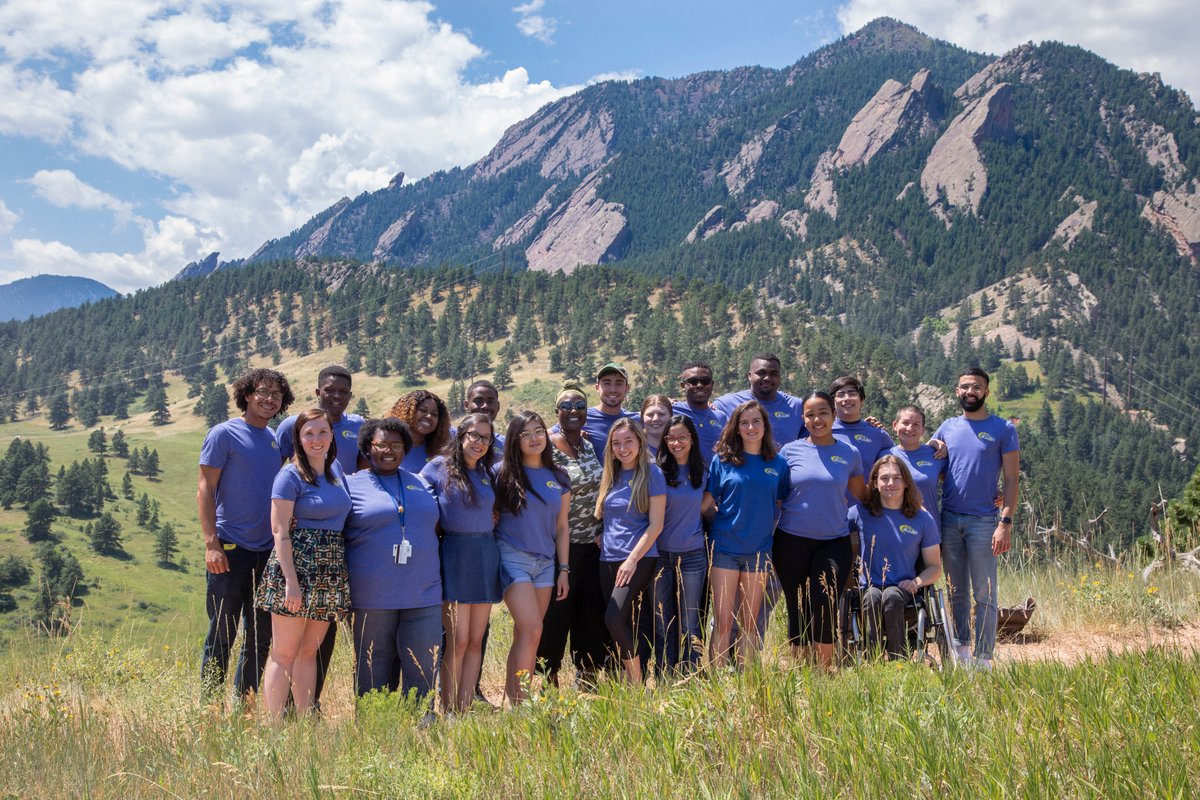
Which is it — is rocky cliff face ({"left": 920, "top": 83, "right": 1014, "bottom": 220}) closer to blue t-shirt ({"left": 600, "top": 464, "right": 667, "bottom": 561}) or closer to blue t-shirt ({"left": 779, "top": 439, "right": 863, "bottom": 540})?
blue t-shirt ({"left": 779, "top": 439, "right": 863, "bottom": 540})

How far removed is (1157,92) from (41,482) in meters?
231

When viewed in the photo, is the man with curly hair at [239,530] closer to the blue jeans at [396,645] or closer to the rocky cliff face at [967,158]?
the blue jeans at [396,645]

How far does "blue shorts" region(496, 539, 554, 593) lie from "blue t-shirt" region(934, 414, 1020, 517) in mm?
2732

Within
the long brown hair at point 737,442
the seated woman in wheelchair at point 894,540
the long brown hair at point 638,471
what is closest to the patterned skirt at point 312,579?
the long brown hair at point 638,471

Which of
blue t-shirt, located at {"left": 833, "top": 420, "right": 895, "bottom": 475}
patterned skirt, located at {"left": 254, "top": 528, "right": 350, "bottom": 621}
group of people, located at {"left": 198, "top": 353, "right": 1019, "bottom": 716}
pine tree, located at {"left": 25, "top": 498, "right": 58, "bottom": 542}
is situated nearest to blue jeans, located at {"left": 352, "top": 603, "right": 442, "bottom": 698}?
group of people, located at {"left": 198, "top": 353, "right": 1019, "bottom": 716}

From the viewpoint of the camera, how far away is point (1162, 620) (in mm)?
6379

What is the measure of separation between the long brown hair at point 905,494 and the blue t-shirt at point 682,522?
1.04m

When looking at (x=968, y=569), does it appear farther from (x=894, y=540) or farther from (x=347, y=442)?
(x=347, y=442)

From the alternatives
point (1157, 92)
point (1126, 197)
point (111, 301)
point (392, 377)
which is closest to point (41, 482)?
point (392, 377)

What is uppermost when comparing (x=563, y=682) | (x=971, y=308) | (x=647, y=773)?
(x=971, y=308)

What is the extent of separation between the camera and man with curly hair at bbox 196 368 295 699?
4.64 meters

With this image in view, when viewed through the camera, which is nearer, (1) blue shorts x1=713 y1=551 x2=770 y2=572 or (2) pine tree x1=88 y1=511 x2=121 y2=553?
(1) blue shorts x1=713 y1=551 x2=770 y2=572

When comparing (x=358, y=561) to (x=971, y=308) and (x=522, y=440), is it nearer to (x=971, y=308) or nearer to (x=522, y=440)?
(x=522, y=440)

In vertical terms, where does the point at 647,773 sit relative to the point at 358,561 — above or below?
below
